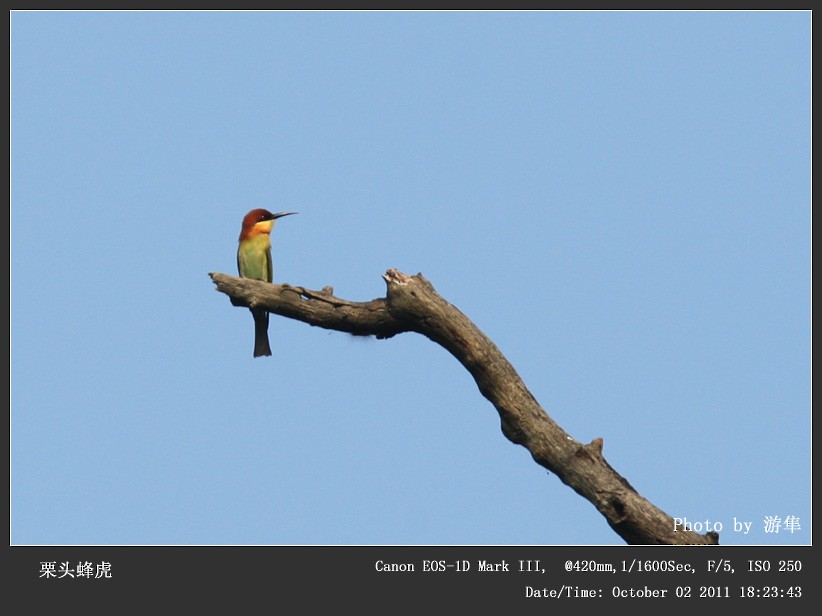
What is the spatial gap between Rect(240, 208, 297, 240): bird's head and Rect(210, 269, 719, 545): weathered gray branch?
8.20 feet

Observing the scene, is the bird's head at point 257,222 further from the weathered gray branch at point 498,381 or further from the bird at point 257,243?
the weathered gray branch at point 498,381

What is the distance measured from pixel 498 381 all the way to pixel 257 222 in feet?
13.3

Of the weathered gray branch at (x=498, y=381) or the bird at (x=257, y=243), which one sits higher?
the bird at (x=257, y=243)

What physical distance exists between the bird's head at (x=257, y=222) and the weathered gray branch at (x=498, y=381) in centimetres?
250

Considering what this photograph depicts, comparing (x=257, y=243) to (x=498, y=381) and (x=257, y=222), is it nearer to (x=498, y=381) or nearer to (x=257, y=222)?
(x=257, y=222)

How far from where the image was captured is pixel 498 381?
7887 mm

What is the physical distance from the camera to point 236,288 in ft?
28.1

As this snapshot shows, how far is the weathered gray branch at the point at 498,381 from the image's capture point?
7.57m

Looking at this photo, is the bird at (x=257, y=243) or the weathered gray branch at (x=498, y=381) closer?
the weathered gray branch at (x=498, y=381)

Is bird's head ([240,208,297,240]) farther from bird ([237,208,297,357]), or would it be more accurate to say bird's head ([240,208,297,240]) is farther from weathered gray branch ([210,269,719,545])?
weathered gray branch ([210,269,719,545])

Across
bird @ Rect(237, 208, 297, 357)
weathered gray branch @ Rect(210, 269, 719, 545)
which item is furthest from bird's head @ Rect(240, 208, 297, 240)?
weathered gray branch @ Rect(210, 269, 719, 545)

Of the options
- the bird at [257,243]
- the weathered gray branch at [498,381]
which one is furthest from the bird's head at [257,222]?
the weathered gray branch at [498,381]

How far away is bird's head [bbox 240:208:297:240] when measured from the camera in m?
10.8
